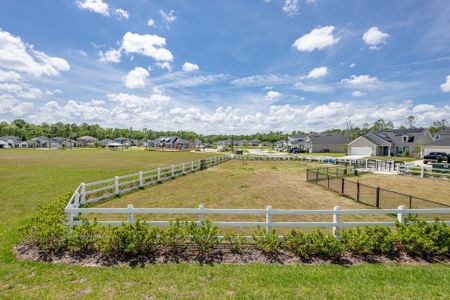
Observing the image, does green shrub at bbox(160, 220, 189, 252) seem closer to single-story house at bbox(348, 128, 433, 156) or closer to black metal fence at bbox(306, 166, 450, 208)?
black metal fence at bbox(306, 166, 450, 208)

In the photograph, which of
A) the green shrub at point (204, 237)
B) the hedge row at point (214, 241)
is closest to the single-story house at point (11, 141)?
the hedge row at point (214, 241)

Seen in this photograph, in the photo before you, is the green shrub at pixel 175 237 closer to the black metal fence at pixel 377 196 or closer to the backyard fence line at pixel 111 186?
the backyard fence line at pixel 111 186

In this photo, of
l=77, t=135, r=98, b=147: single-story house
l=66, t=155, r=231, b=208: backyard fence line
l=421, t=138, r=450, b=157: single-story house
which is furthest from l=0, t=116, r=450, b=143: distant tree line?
l=66, t=155, r=231, b=208: backyard fence line

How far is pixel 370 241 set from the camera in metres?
5.98

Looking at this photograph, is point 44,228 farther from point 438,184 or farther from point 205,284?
point 438,184

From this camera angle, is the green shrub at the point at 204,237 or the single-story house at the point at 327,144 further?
the single-story house at the point at 327,144

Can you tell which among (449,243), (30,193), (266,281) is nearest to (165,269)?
(266,281)

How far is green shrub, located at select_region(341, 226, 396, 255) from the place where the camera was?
603cm

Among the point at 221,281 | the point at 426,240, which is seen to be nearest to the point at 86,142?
the point at 221,281

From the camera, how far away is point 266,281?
193 inches

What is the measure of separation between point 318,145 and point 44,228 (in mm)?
71328

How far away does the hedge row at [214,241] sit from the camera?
5.91 metres

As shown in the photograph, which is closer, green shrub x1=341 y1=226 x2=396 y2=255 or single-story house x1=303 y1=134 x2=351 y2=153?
green shrub x1=341 y1=226 x2=396 y2=255

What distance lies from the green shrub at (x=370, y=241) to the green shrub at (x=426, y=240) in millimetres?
365
